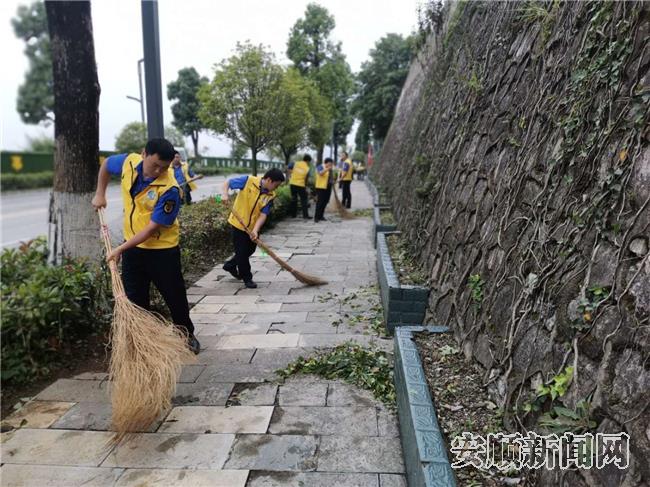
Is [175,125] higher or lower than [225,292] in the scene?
higher

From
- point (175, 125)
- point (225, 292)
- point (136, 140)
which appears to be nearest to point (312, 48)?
point (136, 140)

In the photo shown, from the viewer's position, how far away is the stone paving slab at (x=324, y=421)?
8.47 feet

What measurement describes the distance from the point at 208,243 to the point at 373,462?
16.9 ft

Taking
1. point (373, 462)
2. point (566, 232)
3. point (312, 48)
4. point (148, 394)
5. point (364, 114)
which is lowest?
point (373, 462)

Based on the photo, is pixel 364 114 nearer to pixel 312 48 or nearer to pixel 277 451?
pixel 312 48

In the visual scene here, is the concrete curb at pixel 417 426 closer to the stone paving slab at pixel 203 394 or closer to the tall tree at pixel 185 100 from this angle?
the stone paving slab at pixel 203 394

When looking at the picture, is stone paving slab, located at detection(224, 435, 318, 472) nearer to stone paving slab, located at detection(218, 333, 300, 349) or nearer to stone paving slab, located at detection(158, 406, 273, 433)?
stone paving slab, located at detection(158, 406, 273, 433)

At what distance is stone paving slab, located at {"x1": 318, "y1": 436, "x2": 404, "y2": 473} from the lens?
2.28 meters

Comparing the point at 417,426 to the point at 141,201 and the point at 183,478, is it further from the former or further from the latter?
the point at 141,201

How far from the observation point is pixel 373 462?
2.33 m

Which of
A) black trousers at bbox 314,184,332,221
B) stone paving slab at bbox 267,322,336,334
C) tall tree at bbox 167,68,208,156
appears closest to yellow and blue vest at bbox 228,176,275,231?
stone paving slab at bbox 267,322,336,334

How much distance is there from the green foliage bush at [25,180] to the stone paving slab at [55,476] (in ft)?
76.0

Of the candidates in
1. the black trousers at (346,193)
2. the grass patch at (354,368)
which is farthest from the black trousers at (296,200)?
the grass patch at (354,368)

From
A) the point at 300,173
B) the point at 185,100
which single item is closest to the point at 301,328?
the point at 300,173
